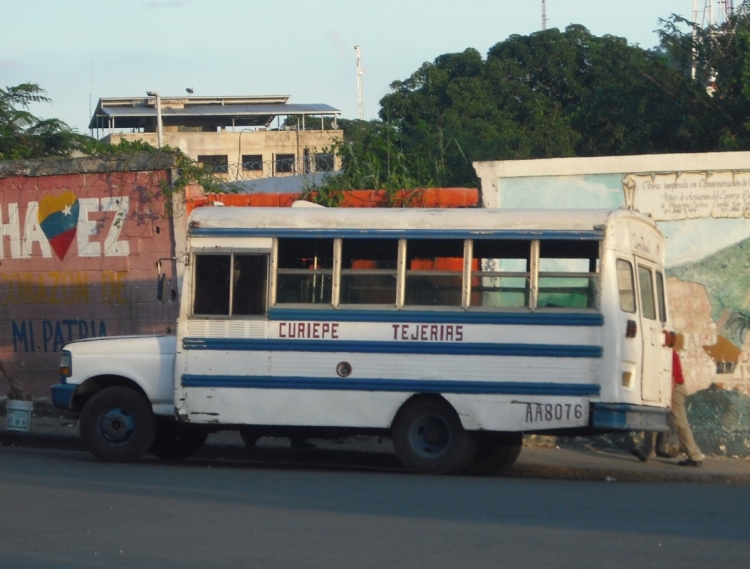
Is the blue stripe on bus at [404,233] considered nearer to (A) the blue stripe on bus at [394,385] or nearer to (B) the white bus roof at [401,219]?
(B) the white bus roof at [401,219]

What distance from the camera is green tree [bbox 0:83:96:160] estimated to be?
2273cm

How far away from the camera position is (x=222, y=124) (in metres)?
60.4

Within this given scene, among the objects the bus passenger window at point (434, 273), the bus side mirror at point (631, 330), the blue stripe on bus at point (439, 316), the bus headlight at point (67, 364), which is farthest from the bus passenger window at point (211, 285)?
the bus side mirror at point (631, 330)

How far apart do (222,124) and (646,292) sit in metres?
51.2

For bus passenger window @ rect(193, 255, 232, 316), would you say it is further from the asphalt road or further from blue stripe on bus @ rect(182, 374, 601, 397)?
the asphalt road

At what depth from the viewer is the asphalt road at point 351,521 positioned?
6.71 metres

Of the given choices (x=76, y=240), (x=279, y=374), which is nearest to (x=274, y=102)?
(x=76, y=240)

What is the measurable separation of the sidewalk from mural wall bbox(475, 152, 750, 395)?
125cm

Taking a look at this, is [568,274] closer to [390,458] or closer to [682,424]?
[682,424]

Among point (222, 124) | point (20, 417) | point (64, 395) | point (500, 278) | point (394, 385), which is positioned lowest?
point (20, 417)

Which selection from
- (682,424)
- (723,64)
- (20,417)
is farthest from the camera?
(723,64)

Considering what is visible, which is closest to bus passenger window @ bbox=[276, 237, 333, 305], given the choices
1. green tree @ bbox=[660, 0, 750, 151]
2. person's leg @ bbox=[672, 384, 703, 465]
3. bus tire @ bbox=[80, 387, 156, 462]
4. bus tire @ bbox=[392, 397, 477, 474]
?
bus tire @ bbox=[392, 397, 477, 474]

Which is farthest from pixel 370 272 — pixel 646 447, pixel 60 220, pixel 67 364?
pixel 60 220

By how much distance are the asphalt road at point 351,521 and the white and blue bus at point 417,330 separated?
0.62m
